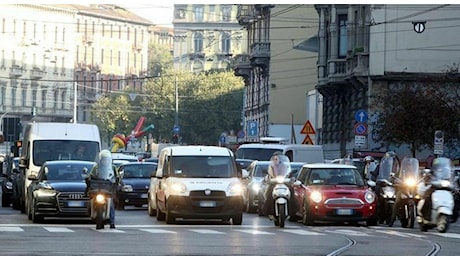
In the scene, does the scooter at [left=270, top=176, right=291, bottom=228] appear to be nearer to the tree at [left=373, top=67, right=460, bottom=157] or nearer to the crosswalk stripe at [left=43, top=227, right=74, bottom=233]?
the crosswalk stripe at [left=43, top=227, right=74, bottom=233]

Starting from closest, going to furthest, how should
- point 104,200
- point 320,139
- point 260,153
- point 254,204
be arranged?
point 104,200
point 254,204
point 260,153
point 320,139

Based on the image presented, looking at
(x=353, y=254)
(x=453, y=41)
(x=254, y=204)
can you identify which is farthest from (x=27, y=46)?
(x=353, y=254)

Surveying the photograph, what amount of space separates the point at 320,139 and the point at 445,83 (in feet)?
72.9

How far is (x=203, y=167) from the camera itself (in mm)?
35312

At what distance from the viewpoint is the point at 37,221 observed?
34.2 m

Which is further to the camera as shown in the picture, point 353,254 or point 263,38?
point 263,38

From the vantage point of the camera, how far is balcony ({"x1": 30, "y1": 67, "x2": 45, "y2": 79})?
152625mm

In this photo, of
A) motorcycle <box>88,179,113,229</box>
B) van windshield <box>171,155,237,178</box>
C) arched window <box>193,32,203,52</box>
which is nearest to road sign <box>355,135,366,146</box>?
van windshield <box>171,155,237,178</box>

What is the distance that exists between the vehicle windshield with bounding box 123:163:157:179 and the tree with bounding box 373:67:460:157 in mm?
12156

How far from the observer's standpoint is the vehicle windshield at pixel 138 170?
155 feet

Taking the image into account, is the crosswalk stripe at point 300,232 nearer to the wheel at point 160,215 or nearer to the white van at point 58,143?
the wheel at point 160,215

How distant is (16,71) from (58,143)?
4367 inches

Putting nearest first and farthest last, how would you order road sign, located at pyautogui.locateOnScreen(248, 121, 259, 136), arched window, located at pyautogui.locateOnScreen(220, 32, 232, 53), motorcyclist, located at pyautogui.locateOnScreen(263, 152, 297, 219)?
motorcyclist, located at pyautogui.locateOnScreen(263, 152, 297, 219) < road sign, located at pyautogui.locateOnScreen(248, 121, 259, 136) < arched window, located at pyautogui.locateOnScreen(220, 32, 232, 53)
